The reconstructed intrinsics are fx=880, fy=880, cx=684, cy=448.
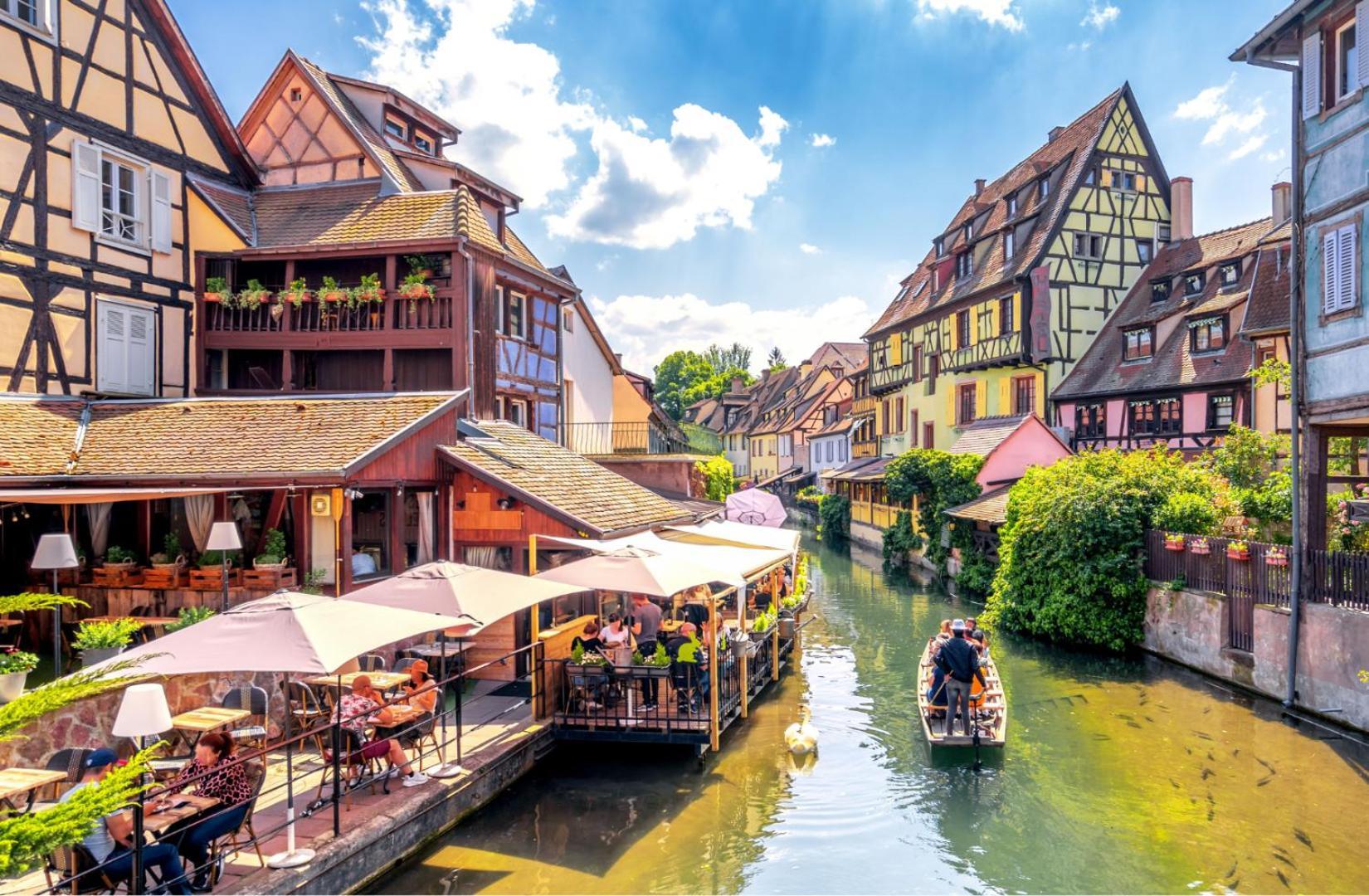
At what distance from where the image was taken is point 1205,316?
95.7ft

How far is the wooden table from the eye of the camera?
6.96 metres

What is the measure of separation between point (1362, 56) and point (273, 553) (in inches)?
714

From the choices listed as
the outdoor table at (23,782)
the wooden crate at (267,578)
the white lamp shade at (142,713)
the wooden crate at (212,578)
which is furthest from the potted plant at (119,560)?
the white lamp shade at (142,713)

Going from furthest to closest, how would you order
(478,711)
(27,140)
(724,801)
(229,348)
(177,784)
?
(229,348), (27,140), (478,711), (724,801), (177,784)

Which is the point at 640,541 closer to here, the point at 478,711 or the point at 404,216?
the point at 478,711

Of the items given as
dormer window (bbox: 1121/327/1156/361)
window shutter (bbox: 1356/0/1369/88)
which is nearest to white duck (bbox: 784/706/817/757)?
window shutter (bbox: 1356/0/1369/88)

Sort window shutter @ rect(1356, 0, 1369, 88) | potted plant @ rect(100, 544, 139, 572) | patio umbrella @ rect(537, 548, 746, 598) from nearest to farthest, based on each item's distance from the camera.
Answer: patio umbrella @ rect(537, 548, 746, 598) → window shutter @ rect(1356, 0, 1369, 88) → potted plant @ rect(100, 544, 139, 572)

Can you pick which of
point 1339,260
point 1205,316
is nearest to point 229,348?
point 1339,260

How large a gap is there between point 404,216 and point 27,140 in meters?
6.92

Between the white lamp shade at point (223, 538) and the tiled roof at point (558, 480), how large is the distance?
361 cm

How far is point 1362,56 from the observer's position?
12930mm

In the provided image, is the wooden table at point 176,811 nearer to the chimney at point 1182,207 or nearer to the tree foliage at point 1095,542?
the tree foliage at point 1095,542

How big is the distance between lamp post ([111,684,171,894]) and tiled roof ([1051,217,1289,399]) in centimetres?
2844

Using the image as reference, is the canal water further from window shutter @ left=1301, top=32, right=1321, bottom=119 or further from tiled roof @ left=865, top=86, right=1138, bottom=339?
tiled roof @ left=865, top=86, right=1138, bottom=339
